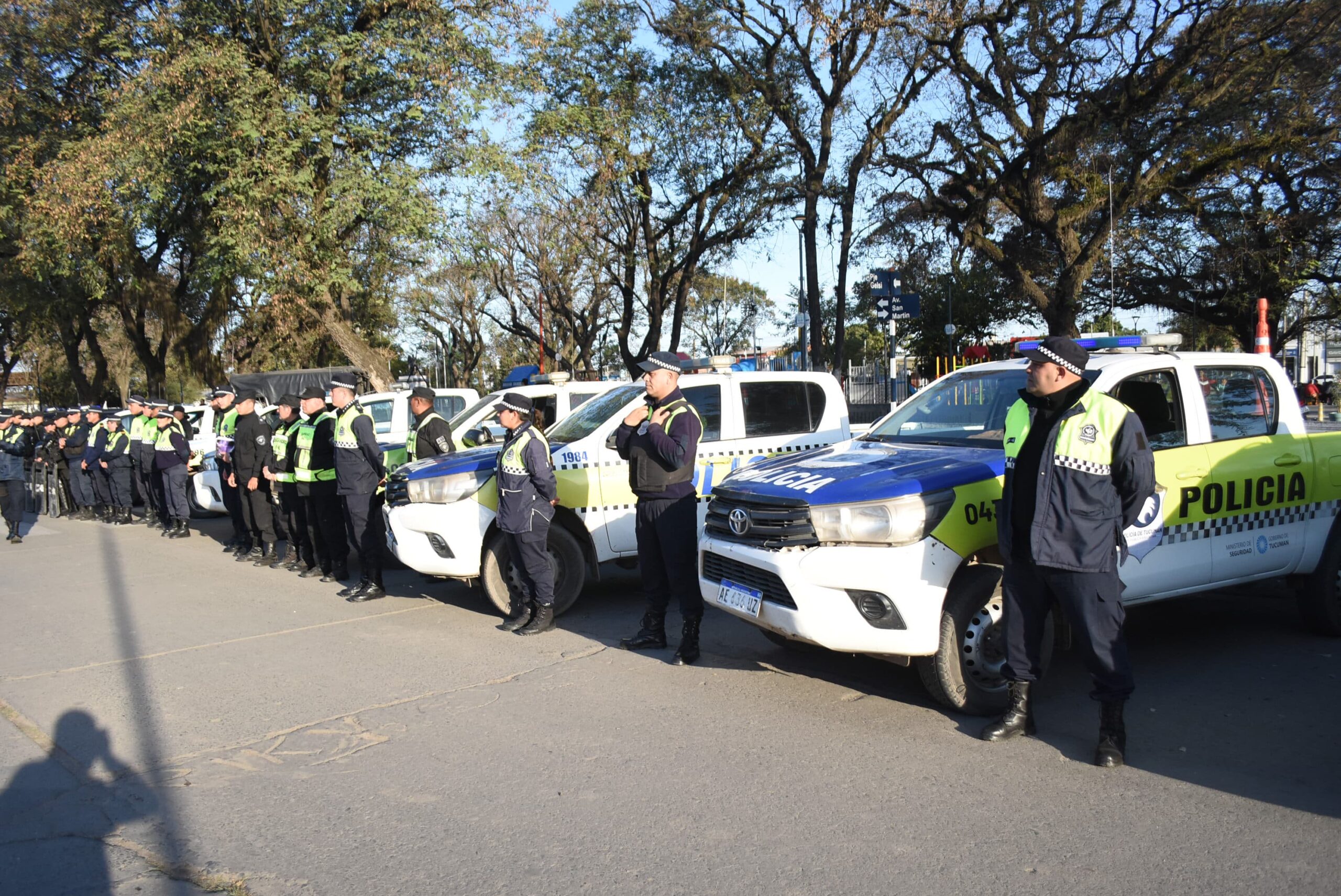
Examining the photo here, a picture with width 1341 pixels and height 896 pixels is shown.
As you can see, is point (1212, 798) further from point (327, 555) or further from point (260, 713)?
point (327, 555)

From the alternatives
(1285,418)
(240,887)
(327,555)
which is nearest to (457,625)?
(327,555)

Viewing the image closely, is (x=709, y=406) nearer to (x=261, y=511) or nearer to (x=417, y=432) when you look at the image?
(x=417, y=432)

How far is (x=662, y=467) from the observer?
6.25 metres

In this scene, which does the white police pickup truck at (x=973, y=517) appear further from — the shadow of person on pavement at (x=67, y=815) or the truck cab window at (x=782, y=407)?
the shadow of person on pavement at (x=67, y=815)

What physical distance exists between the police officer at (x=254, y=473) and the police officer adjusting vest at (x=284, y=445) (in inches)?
27.5

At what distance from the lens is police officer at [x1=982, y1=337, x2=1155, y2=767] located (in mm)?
4379

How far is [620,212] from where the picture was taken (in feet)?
85.6

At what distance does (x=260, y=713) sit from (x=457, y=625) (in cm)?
213

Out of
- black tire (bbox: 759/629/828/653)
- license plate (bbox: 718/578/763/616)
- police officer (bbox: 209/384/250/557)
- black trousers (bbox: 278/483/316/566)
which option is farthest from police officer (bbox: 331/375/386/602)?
license plate (bbox: 718/578/763/616)

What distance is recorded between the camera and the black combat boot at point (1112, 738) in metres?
4.45

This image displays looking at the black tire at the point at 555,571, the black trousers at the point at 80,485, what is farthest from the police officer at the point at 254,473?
the black trousers at the point at 80,485

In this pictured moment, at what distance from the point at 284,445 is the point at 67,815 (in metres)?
5.70

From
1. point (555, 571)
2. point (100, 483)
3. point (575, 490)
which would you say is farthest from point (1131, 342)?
point (100, 483)

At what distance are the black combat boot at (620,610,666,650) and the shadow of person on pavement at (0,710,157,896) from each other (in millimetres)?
3013
